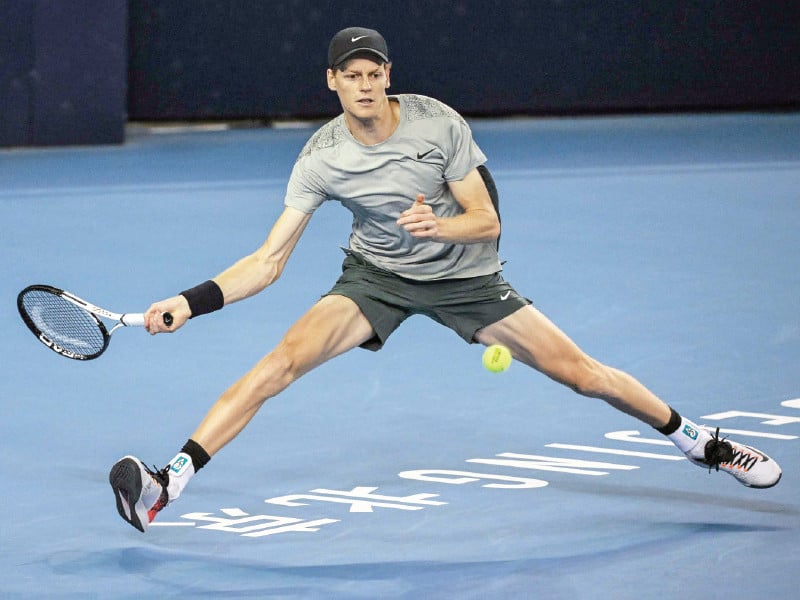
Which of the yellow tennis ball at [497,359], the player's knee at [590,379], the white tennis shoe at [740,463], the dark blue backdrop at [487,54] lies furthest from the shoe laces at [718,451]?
the dark blue backdrop at [487,54]

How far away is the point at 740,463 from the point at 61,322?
266 cm

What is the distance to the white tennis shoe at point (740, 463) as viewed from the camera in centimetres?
642

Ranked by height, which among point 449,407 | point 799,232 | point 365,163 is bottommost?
point 449,407

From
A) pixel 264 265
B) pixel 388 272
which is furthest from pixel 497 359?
pixel 264 265

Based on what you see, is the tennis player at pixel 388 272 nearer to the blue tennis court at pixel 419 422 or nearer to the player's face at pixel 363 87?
the player's face at pixel 363 87

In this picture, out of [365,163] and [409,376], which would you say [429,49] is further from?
Answer: [365,163]

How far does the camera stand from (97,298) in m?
10.2

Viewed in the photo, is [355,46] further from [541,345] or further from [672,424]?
[672,424]

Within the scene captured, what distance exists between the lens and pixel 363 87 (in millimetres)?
6070

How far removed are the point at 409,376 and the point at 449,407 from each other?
25.1 inches

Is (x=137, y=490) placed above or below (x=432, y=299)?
below

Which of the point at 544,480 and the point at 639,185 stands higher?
the point at 639,185

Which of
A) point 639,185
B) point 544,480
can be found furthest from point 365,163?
point 639,185

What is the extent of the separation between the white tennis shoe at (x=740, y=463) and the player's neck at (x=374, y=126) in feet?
→ 5.62
